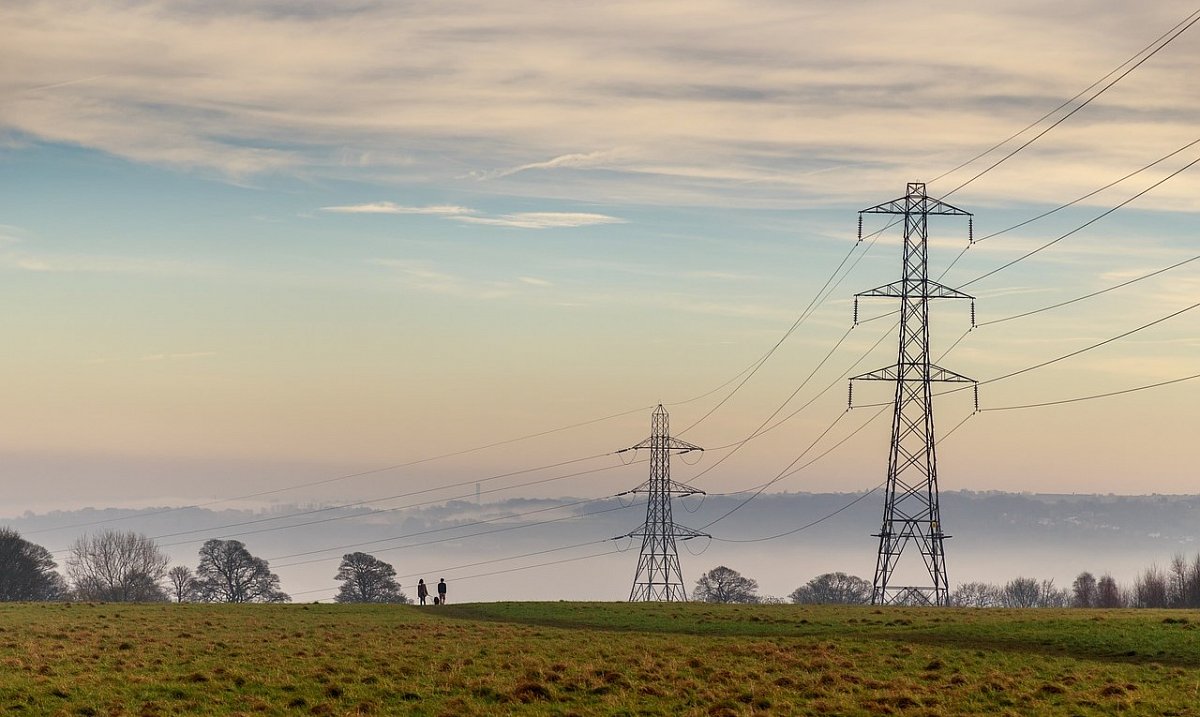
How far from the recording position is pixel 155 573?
6540 inches

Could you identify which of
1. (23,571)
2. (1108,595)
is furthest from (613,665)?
(1108,595)

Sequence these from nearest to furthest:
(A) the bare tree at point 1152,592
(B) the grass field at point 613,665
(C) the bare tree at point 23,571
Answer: (B) the grass field at point 613,665
(A) the bare tree at point 1152,592
(C) the bare tree at point 23,571

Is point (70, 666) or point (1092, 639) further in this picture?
point (1092, 639)

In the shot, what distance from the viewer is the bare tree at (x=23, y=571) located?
13688 cm

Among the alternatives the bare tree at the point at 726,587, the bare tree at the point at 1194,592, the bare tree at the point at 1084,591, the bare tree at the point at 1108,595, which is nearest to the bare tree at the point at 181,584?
the bare tree at the point at 726,587

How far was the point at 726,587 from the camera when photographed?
19338 cm

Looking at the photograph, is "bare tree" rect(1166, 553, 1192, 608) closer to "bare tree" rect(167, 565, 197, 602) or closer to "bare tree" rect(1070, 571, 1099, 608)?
"bare tree" rect(1070, 571, 1099, 608)

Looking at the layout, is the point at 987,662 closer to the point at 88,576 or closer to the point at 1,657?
the point at 1,657

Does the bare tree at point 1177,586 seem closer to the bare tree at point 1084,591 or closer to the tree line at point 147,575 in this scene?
the bare tree at point 1084,591

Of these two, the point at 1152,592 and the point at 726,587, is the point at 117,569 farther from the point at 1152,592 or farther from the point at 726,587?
the point at 1152,592

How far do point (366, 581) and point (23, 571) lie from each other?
42225mm

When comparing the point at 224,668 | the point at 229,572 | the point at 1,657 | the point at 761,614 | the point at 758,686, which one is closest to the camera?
the point at 758,686

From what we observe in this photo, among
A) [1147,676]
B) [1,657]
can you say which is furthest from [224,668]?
[1147,676]

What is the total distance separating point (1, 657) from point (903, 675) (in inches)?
1202
